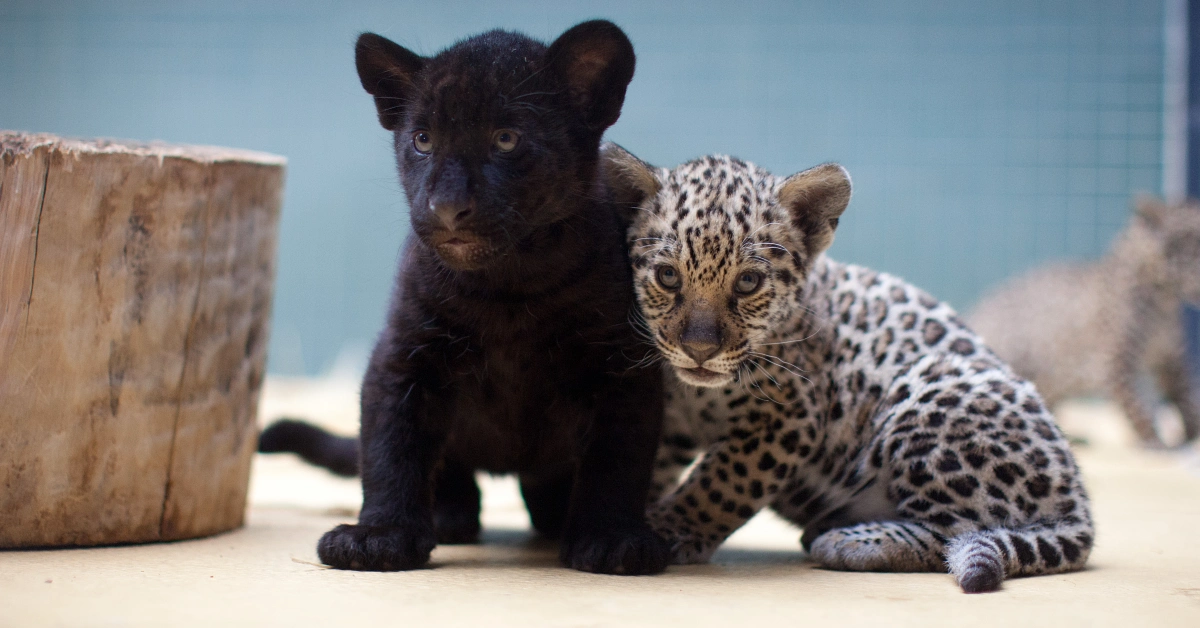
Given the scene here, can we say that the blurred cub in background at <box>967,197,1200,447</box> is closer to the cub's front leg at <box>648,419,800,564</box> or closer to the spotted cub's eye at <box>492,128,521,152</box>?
the cub's front leg at <box>648,419,800,564</box>

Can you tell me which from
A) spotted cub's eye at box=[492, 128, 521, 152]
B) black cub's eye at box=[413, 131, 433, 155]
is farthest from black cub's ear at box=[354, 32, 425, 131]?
spotted cub's eye at box=[492, 128, 521, 152]

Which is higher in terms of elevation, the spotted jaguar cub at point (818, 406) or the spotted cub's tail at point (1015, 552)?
the spotted jaguar cub at point (818, 406)

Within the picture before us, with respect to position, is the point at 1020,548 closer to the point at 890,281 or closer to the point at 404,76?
the point at 890,281

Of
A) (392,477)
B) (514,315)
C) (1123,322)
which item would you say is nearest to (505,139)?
(514,315)

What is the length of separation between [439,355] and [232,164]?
51.0 inches

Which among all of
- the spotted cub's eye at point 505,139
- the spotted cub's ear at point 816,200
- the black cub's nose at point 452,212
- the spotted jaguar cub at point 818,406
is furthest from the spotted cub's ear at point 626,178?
the black cub's nose at point 452,212

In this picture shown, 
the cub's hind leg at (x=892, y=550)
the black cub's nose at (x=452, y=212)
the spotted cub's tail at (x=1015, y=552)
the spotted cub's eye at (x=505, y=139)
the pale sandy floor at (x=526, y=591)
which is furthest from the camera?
the cub's hind leg at (x=892, y=550)

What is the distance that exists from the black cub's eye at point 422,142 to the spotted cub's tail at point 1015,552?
2.31 meters

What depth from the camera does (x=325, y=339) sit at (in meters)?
15.1

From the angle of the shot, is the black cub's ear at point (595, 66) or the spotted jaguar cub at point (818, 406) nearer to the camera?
the black cub's ear at point (595, 66)

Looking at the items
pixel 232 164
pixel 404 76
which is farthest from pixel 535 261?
pixel 232 164

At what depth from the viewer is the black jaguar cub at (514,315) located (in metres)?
3.61

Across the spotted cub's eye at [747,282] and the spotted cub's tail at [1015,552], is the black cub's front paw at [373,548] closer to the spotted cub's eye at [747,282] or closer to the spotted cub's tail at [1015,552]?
the spotted cub's eye at [747,282]

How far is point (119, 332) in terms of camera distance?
4.09 meters
